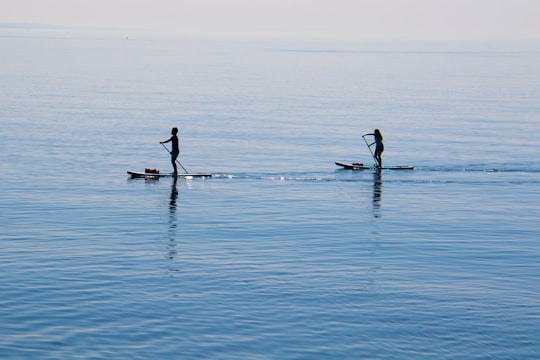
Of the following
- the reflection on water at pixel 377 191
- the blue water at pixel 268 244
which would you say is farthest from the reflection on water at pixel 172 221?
the reflection on water at pixel 377 191

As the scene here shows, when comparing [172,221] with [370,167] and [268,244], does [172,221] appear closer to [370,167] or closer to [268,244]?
[268,244]

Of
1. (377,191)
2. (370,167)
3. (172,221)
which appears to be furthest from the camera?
(370,167)

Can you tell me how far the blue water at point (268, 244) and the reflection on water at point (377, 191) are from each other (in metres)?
0.16

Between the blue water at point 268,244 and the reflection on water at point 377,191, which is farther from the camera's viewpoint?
the reflection on water at point 377,191

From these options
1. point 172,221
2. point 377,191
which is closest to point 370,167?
point 377,191

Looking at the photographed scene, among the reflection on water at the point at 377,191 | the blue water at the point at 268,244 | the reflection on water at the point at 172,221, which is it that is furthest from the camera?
the reflection on water at the point at 377,191

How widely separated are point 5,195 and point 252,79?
114532mm

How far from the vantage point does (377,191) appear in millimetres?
46250

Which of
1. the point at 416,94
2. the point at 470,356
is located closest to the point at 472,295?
the point at 470,356

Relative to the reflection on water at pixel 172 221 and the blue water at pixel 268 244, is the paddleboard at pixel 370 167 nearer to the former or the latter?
the blue water at pixel 268 244

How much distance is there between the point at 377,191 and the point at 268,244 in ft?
44.7

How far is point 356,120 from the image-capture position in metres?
87.1

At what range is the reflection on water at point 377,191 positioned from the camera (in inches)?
1633

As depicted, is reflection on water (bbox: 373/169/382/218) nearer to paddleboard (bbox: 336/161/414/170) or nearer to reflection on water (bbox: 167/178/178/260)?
Result: paddleboard (bbox: 336/161/414/170)
